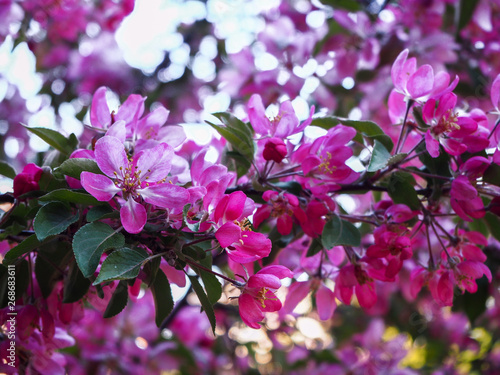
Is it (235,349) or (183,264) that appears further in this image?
(235,349)

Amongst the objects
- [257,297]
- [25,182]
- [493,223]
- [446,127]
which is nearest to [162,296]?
[257,297]

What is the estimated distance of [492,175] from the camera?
917 mm

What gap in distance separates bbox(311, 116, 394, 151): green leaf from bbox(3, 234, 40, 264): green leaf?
22.5 inches

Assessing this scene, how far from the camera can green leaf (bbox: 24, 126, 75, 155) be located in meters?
0.92

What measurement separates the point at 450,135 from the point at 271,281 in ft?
1.36

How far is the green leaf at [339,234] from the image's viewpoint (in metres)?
0.90

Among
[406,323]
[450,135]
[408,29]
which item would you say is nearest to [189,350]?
[406,323]

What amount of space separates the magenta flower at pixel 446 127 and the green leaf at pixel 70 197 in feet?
1.90

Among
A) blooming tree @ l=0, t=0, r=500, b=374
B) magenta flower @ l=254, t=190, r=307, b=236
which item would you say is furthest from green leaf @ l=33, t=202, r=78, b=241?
magenta flower @ l=254, t=190, r=307, b=236

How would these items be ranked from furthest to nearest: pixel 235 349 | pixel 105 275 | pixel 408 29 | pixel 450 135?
1. pixel 235 349
2. pixel 408 29
3. pixel 450 135
4. pixel 105 275

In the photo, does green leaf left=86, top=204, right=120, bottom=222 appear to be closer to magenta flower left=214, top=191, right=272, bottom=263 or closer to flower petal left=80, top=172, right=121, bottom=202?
flower petal left=80, top=172, right=121, bottom=202

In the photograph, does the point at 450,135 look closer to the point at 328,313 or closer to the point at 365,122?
the point at 365,122

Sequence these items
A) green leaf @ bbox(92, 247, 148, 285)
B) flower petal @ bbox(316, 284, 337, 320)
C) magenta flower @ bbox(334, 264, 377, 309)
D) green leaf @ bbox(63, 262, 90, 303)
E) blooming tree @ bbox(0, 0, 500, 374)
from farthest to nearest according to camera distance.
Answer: flower petal @ bbox(316, 284, 337, 320) < magenta flower @ bbox(334, 264, 377, 309) < green leaf @ bbox(63, 262, 90, 303) < blooming tree @ bbox(0, 0, 500, 374) < green leaf @ bbox(92, 247, 148, 285)

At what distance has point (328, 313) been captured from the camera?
112 cm
